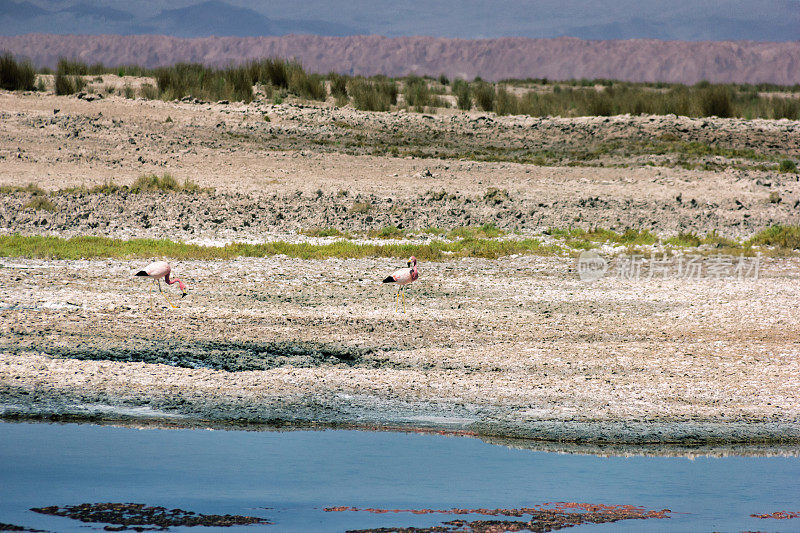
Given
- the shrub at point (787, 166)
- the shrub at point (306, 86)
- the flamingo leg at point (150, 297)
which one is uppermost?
the shrub at point (306, 86)

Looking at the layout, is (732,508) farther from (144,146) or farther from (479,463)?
(144,146)

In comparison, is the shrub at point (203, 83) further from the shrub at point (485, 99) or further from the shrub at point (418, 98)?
the shrub at point (485, 99)

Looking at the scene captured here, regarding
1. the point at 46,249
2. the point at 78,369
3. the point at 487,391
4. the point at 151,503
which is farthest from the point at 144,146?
the point at 151,503

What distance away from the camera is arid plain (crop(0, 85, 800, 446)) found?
29.3ft

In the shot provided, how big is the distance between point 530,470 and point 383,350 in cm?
348

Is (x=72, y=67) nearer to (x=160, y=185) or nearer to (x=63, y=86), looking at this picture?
(x=63, y=86)

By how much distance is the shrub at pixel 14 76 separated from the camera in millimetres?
31672

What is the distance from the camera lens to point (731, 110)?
32.7 metres

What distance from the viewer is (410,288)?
47.3 feet

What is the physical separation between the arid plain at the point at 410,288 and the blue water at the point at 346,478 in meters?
0.40

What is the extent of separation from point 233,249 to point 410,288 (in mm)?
4288

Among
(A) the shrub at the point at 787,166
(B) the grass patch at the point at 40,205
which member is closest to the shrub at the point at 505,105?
(A) the shrub at the point at 787,166

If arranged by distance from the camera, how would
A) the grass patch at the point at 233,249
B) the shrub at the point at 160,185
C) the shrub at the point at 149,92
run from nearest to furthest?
the grass patch at the point at 233,249, the shrub at the point at 160,185, the shrub at the point at 149,92

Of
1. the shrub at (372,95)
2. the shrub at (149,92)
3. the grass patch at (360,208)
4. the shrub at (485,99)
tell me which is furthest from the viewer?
the shrub at (485,99)
